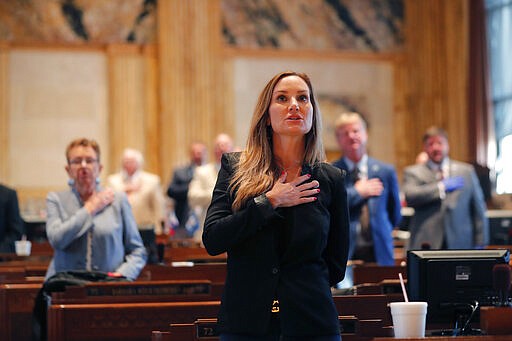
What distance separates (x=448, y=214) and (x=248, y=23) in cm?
849

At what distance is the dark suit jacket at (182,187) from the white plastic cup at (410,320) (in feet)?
31.9

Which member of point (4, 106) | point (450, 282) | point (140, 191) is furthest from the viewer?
point (4, 106)

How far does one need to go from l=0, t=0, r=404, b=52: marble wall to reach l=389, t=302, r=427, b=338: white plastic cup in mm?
13153

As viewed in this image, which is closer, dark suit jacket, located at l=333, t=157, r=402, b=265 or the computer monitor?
the computer monitor

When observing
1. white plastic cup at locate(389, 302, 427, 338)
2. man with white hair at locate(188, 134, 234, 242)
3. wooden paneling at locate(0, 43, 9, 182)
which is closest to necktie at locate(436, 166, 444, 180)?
man with white hair at locate(188, 134, 234, 242)

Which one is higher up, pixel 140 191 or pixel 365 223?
pixel 140 191

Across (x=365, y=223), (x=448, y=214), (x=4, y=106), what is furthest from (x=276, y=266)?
(x=4, y=106)

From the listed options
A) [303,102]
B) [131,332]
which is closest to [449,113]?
[131,332]

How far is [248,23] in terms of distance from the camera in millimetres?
17156

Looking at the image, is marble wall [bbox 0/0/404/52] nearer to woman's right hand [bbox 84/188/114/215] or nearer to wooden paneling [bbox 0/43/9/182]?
wooden paneling [bbox 0/43/9/182]

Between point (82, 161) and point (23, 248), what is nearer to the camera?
point (82, 161)

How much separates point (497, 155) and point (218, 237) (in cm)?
1316

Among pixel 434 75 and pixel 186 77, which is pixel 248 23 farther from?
pixel 434 75

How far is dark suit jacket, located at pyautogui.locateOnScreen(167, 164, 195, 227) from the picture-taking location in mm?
13672
